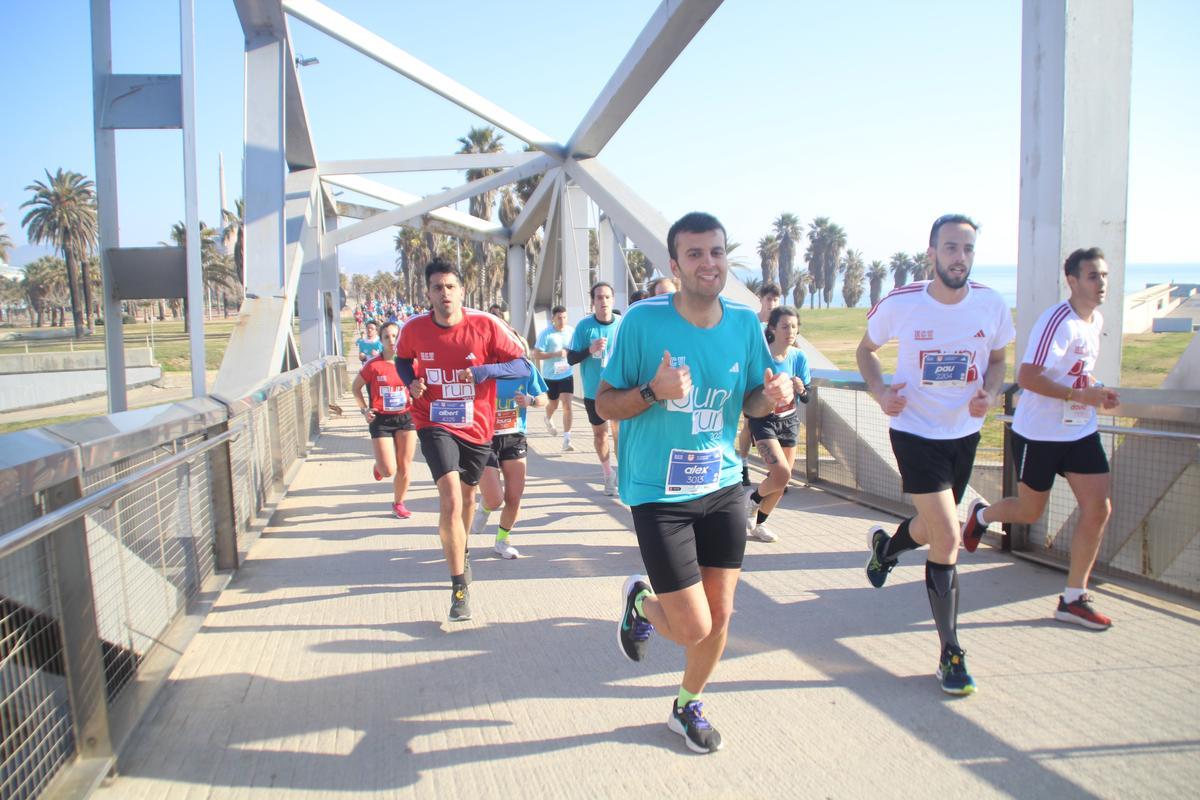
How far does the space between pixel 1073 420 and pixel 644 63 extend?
26.9 feet

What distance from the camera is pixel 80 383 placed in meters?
11.6

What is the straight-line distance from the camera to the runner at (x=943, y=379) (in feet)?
13.0

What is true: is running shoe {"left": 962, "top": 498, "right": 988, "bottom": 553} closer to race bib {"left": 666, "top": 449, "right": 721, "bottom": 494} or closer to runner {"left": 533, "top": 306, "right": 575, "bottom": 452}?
race bib {"left": 666, "top": 449, "right": 721, "bottom": 494}

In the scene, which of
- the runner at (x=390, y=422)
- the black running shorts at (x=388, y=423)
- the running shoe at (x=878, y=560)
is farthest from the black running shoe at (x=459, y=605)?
the black running shorts at (x=388, y=423)

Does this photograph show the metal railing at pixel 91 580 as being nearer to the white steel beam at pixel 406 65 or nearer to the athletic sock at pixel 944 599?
the athletic sock at pixel 944 599

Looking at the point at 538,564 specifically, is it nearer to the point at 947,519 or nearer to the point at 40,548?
the point at 947,519

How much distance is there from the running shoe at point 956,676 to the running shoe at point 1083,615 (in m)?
1.20

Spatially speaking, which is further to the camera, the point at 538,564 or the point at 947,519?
the point at 538,564

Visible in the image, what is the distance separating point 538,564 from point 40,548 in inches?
142

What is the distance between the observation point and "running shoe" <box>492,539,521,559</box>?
6.14m

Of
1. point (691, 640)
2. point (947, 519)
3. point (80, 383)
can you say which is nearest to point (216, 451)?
point (691, 640)

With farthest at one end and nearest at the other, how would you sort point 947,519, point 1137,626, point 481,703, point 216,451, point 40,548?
point 216,451, point 1137,626, point 947,519, point 481,703, point 40,548

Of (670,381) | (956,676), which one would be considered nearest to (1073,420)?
(956,676)

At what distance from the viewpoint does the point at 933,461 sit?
157 inches
